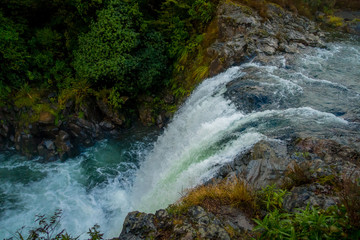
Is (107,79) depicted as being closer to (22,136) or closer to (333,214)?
(22,136)

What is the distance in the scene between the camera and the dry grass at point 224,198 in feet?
12.8

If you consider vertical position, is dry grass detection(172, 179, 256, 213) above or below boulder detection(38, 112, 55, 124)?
below

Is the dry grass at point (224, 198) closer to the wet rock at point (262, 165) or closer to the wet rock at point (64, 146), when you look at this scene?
the wet rock at point (262, 165)

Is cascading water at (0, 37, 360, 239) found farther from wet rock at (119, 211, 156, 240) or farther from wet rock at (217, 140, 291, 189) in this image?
wet rock at (119, 211, 156, 240)

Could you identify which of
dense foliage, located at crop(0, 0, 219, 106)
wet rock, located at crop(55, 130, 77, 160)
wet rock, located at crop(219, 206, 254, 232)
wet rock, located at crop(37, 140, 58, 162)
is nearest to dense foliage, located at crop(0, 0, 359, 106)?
dense foliage, located at crop(0, 0, 219, 106)

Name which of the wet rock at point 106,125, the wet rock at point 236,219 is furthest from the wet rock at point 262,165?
the wet rock at point 106,125

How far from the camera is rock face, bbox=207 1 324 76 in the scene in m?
8.38

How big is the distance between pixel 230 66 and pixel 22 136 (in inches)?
323

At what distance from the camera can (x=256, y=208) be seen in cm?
374

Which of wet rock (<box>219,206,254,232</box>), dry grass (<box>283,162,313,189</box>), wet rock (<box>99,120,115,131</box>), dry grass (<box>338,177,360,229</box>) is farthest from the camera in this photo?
wet rock (<box>99,120,115,131</box>)

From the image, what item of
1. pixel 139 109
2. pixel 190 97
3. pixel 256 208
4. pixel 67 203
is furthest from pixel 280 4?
pixel 67 203

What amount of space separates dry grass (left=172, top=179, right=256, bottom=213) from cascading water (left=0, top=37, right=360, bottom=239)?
1.00m

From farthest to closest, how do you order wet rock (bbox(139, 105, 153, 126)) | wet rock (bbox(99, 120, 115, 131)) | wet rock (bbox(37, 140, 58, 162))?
wet rock (bbox(139, 105, 153, 126)) < wet rock (bbox(99, 120, 115, 131)) < wet rock (bbox(37, 140, 58, 162))

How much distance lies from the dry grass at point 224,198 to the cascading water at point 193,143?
3.28ft
